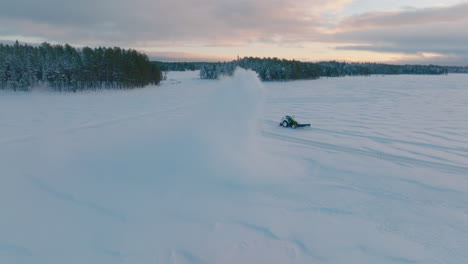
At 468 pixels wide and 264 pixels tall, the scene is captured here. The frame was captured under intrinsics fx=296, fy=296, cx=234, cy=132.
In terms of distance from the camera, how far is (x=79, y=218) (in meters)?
8.50

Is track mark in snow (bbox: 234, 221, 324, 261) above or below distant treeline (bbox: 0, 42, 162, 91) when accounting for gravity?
below

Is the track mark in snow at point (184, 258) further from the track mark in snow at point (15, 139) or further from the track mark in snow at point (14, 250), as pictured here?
the track mark in snow at point (15, 139)

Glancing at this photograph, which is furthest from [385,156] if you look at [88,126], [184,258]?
[88,126]

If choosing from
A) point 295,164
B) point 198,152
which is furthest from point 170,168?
point 295,164

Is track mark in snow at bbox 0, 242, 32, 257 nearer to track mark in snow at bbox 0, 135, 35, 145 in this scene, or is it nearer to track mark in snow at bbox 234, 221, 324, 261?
track mark in snow at bbox 234, 221, 324, 261

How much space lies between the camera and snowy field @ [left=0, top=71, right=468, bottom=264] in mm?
7160

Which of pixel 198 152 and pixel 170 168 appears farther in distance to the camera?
pixel 198 152

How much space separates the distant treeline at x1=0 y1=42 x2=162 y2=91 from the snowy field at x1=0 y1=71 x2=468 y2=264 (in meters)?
42.5

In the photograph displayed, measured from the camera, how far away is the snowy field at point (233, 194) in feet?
23.5

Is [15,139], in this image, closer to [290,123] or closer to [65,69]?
[290,123]

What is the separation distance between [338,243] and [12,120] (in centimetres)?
2794

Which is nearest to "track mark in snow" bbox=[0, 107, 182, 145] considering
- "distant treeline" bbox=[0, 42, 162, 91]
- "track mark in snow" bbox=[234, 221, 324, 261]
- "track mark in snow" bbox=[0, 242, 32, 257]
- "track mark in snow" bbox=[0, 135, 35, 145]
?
"track mark in snow" bbox=[0, 135, 35, 145]

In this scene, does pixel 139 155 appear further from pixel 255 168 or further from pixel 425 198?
pixel 425 198

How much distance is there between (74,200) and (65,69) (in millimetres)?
56849
